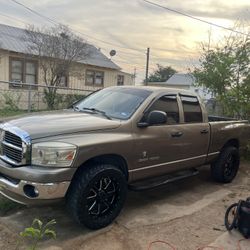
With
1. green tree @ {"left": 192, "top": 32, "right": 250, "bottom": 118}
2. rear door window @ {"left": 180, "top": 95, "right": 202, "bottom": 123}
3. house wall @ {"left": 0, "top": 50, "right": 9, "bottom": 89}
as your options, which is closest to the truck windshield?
rear door window @ {"left": 180, "top": 95, "right": 202, "bottom": 123}

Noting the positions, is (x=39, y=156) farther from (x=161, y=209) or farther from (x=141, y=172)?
(x=161, y=209)

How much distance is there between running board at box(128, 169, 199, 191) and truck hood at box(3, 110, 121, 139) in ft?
3.30

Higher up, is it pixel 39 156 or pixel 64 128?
pixel 64 128

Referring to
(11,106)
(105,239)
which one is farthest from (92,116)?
(11,106)

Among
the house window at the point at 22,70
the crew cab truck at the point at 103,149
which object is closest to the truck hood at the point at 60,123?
the crew cab truck at the point at 103,149

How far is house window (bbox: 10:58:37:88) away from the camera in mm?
18641

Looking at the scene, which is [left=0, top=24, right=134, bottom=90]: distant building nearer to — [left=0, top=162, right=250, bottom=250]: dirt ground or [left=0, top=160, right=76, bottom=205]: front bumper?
[left=0, top=162, right=250, bottom=250]: dirt ground

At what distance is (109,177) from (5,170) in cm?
123

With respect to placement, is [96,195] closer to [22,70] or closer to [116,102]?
[116,102]

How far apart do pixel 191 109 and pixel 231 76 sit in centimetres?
423

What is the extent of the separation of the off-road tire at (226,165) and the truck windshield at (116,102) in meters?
2.32

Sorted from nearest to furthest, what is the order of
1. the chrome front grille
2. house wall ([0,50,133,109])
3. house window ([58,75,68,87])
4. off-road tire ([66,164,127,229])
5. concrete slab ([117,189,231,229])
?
the chrome front grille
off-road tire ([66,164,127,229])
concrete slab ([117,189,231,229])
house wall ([0,50,133,109])
house window ([58,75,68,87])

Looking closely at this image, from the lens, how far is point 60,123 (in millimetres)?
4367

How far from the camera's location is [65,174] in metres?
3.92
